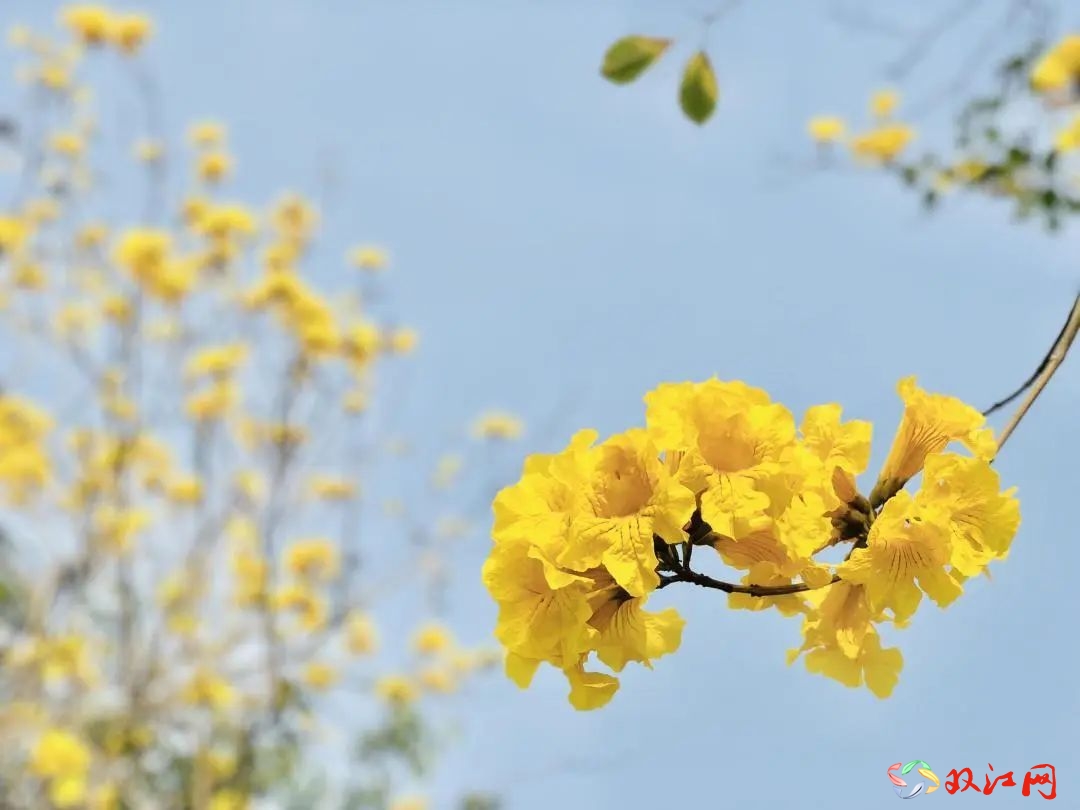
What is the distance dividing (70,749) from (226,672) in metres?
0.52

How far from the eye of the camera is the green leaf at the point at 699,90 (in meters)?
0.84

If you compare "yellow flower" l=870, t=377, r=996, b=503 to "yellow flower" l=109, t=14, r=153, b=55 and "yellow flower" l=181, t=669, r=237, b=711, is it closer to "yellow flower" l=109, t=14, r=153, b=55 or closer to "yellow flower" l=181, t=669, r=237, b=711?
"yellow flower" l=181, t=669, r=237, b=711

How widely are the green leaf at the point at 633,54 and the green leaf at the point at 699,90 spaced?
30 mm

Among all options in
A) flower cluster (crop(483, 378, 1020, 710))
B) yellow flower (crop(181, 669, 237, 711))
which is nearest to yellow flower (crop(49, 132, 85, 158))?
yellow flower (crop(181, 669, 237, 711))

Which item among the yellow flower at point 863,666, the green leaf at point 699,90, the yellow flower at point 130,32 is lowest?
the yellow flower at point 863,666

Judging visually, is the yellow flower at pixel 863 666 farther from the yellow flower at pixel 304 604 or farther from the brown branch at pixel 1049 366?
the yellow flower at pixel 304 604

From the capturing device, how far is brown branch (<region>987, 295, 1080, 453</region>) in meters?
0.59

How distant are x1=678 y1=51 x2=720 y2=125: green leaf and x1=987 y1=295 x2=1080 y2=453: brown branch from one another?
355 millimetres

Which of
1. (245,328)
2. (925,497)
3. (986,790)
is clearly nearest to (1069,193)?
(986,790)

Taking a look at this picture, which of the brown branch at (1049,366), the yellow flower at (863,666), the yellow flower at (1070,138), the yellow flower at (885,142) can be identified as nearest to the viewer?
the brown branch at (1049,366)

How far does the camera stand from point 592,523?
2.12 feet

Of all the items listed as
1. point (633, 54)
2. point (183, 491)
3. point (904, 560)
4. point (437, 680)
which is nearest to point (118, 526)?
point (183, 491)

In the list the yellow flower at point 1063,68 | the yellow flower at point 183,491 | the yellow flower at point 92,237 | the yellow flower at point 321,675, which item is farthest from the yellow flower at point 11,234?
the yellow flower at point 1063,68

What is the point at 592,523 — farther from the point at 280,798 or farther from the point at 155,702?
the point at 280,798
